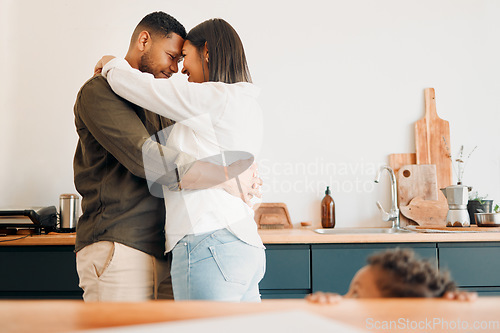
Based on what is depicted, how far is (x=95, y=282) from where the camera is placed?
107 cm

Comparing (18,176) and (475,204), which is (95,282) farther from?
(475,204)

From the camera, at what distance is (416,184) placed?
2338 millimetres

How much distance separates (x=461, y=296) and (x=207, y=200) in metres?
0.68

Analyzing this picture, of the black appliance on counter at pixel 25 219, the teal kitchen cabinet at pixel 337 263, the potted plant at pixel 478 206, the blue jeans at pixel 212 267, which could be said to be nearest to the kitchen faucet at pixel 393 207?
the potted plant at pixel 478 206

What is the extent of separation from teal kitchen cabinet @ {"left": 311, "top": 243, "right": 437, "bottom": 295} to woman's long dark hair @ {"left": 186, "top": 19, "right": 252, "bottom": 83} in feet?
3.04

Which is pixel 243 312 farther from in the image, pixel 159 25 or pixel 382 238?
pixel 382 238

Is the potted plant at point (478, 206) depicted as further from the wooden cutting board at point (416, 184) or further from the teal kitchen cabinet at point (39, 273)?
the teal kitchen cabinet at point (39, 273)

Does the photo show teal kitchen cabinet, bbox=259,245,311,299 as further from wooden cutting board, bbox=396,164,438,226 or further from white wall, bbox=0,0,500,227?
wooden cutting board, bbox=396,164,438,226

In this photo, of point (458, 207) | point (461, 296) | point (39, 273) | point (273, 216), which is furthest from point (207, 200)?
point (458, 207)

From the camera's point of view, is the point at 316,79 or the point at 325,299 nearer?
the point at 325,299

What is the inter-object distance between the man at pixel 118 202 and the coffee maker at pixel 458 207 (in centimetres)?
143

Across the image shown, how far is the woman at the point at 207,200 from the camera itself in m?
0.96

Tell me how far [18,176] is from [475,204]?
2382 millimetres

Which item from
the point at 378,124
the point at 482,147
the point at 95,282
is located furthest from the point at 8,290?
the point at 482,147
